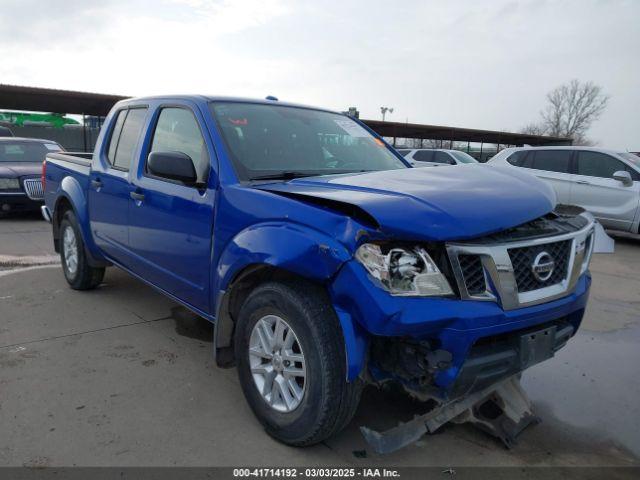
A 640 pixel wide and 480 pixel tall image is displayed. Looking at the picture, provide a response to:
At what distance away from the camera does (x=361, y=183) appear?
2.69 m

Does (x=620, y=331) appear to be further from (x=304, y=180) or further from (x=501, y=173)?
(x=304, y=180)

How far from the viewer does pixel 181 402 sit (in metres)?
3.10

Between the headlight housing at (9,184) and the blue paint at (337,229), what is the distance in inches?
277

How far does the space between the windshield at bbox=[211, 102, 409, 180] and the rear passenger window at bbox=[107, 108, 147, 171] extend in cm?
104

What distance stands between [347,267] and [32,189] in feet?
30.7

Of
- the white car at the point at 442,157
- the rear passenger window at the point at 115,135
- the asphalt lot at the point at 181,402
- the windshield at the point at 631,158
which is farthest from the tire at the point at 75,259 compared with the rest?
the white car at the point at 442,157

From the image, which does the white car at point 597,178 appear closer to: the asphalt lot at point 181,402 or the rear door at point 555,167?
the rear door at point 555,167

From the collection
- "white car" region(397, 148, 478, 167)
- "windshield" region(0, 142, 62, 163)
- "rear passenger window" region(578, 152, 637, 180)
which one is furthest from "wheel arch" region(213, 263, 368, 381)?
"white car" region(397, 148, 478, 167)

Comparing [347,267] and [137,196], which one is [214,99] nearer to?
[137,196]

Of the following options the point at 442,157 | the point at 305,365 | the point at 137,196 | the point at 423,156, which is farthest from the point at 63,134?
the point at 305,365

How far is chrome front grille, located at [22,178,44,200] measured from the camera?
378 inches

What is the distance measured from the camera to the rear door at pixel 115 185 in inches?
160

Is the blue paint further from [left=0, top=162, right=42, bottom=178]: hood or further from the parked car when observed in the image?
[left=0, top=162, right=42, bottom=178]: hood

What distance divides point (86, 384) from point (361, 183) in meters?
2.17
